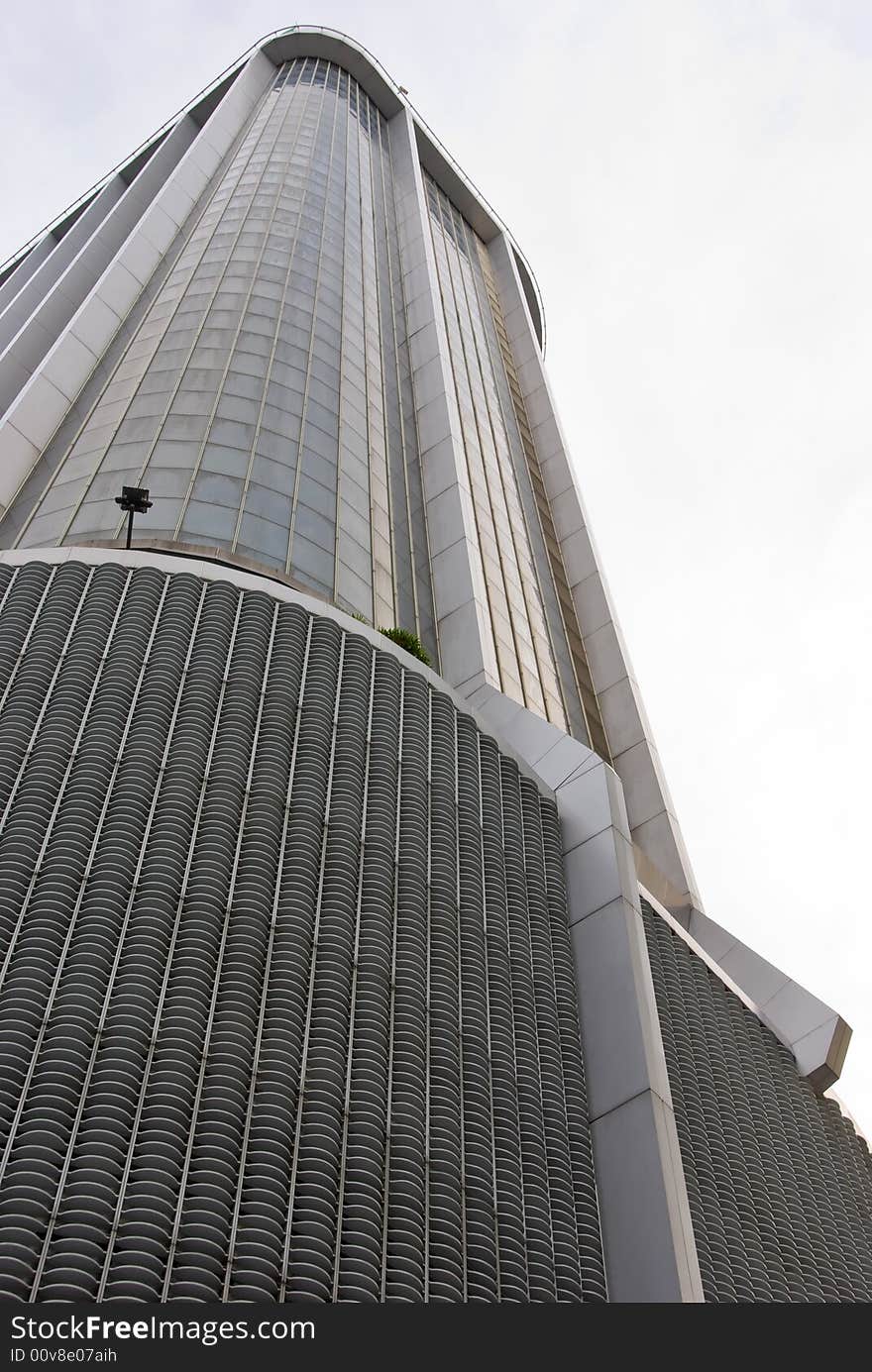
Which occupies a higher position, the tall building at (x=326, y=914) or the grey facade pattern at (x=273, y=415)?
the grey facade pattern at (x=273, y=415)

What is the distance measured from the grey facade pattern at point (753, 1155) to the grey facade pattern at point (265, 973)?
13.6 ft

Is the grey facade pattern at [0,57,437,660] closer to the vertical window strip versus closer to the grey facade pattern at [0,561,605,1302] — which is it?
the vertical window strip

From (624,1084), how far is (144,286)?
30.7 m

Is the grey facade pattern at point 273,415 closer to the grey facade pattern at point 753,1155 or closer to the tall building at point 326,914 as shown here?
the tall building at point 326,914

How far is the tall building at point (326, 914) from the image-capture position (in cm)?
1286

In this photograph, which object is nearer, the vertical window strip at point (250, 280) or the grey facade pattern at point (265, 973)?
the grey facade pattern at point (265, 973)

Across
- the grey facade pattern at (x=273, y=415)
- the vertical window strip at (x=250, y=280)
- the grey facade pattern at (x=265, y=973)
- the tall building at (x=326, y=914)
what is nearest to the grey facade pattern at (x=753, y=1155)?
the tall building at (x=326, y=914)

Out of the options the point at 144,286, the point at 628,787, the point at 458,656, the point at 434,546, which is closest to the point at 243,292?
the point at 144,286

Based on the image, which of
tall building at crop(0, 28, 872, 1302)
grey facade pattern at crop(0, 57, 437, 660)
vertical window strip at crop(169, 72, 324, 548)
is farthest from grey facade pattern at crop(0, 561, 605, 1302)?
vertical window strip at crop(169, 72, 324, 548)

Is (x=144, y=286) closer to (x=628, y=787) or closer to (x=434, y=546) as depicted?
(x=434, y=546)

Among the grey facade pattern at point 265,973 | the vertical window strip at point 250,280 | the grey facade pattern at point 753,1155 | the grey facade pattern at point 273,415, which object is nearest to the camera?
the grey facade pattern at point 265,973

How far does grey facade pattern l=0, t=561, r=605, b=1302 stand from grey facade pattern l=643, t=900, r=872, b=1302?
13.6 ft

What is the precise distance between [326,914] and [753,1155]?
9.48 meters

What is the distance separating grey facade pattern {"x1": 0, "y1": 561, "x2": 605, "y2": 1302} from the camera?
40.3ft
